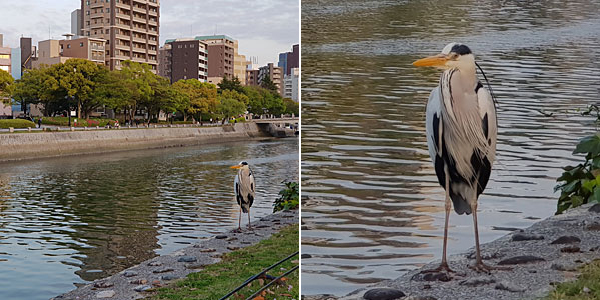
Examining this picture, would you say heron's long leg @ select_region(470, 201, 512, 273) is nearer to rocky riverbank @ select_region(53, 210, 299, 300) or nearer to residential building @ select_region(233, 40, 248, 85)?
rocky riverbank @ select_region(53, 210, 299, 300)

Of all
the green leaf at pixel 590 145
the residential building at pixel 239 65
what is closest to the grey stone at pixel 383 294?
the green leaf at pixel 590 145

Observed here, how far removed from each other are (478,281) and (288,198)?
4.62 m

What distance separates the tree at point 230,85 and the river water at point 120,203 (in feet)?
2.17

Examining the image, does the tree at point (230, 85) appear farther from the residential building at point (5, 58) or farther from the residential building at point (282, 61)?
the residential building at point (5, 58)

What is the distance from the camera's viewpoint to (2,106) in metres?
6.71

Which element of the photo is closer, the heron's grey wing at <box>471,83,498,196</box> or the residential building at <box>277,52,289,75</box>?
the heron's grey wing at <box>471,83,498,196</box>

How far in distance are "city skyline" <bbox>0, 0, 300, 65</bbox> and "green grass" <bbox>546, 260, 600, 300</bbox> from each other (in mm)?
4466

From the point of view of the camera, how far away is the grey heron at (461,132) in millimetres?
2879

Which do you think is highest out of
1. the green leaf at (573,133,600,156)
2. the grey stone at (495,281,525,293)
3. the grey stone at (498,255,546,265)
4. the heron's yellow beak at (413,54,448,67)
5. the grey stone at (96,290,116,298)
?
the heron's yellow beak at (413,54,448,67)

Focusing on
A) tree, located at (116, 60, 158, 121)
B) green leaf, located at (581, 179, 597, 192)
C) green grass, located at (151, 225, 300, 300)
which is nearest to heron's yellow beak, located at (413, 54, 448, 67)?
green leaf, located at (581, 179, 597, 192)

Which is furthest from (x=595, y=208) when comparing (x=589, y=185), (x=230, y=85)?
(x=230, y=85)

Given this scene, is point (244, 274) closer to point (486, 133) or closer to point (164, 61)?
Result: point (486, 133)

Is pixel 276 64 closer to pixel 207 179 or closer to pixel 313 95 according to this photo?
A: pixel 207 179

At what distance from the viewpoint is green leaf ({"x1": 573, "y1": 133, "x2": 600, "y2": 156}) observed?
115 inches
